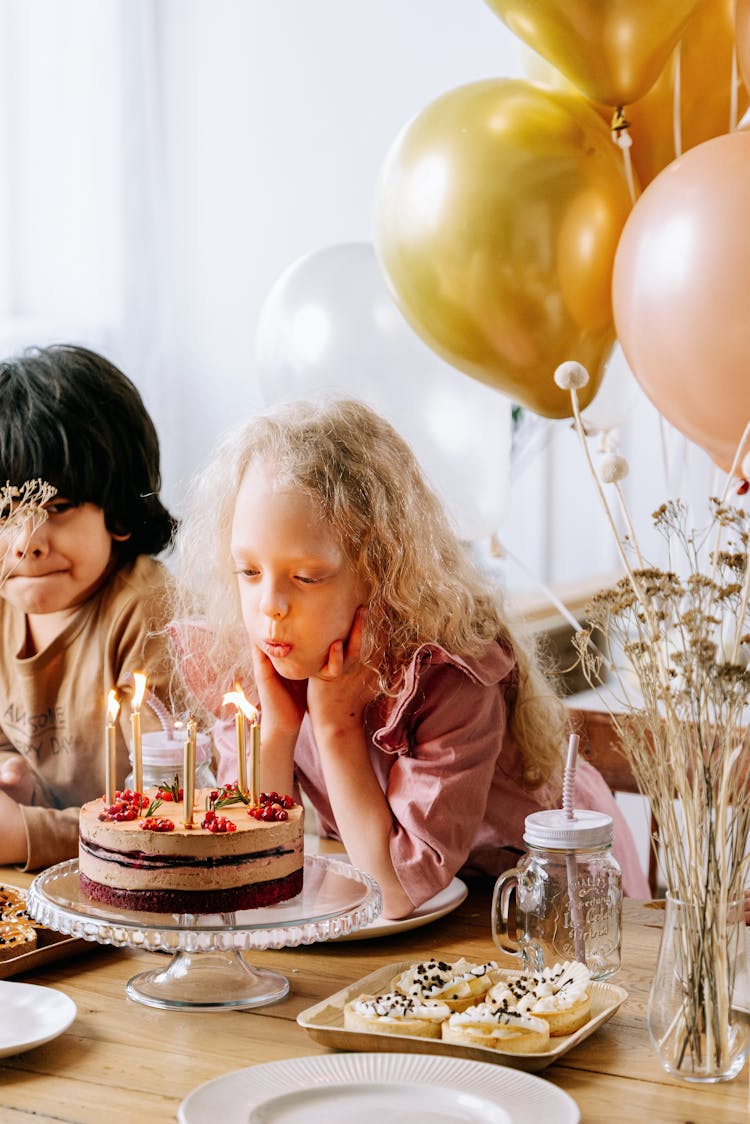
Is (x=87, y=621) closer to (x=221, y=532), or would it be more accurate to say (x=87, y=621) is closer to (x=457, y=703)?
(x=221, y=532)

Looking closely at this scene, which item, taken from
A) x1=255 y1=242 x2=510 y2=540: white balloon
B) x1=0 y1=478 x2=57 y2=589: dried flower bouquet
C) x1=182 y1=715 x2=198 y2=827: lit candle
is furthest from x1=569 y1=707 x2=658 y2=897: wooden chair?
x1=182 y1=715 x2=198 y2=827: lit candle

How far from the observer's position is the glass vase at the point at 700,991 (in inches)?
40.8

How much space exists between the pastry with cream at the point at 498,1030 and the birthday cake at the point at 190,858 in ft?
0.66

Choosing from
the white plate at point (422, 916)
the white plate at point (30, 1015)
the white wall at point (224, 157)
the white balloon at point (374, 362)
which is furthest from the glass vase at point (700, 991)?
the white wall at point (224, 157)

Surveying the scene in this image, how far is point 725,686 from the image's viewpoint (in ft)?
3.31

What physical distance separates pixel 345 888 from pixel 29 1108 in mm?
379

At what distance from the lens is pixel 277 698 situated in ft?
5.12

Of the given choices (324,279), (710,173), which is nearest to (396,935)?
(710,173)

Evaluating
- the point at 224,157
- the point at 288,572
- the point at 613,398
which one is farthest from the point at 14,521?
the point at 224,157

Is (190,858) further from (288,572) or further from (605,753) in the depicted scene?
(605,753)

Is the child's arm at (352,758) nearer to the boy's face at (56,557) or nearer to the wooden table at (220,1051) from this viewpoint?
the wooden table at (220,1051)

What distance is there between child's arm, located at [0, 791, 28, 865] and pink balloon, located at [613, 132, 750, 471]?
0.86 m

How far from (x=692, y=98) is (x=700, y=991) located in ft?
3.57

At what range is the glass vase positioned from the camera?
1037 mm
